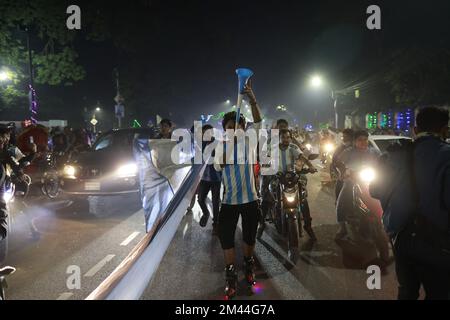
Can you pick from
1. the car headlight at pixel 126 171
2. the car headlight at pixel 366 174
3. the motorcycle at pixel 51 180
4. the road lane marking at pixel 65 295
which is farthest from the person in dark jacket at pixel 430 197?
the motorcycle at pixel 51 180

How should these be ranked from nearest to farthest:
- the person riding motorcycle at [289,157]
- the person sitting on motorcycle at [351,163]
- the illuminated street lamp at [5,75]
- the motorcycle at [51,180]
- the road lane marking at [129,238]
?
the person sitting on motorcycle at [351,163] → the person riding motorcycle at [289,157] → the road lane marking at [129,238] → the motorcycle at [51,180] → the illuminated street lamp at [5,75]

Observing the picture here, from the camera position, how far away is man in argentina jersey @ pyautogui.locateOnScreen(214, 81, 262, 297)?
16.0ft

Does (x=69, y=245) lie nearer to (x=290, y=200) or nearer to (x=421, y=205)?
(x=290, y=200)

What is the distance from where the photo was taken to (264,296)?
4.79m

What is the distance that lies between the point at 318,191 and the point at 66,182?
7.18 m

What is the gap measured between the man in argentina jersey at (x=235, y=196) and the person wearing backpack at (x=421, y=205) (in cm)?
188

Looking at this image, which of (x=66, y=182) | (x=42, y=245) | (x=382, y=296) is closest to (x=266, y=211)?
(x=382, y=296)

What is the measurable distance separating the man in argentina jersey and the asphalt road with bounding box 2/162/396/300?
1.49 feet

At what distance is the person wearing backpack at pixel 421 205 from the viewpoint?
9.87ft

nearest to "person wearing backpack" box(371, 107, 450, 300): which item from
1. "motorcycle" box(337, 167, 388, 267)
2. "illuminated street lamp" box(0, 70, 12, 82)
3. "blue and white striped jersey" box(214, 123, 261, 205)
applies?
"blue and white striped jersey" box(214, 123, 261, 205)

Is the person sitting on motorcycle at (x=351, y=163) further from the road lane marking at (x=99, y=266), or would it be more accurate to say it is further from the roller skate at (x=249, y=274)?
the road lane marking at (x=99, y=266)

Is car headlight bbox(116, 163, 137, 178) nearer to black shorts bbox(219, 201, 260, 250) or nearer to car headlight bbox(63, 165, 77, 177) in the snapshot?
car headlight bbox(63, 165, 77, 177)

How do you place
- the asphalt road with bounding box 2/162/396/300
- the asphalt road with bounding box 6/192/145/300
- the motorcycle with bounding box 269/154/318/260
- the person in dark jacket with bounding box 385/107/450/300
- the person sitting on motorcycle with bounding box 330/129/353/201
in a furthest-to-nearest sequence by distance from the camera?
the person sitting on motorcycle with bounding box 330/129/353/201
the motorcycle with bounding box 269/154/318/260
the asphalt road with bounding box 6/192/145/300
the asphalt road with bounding box 2/162/396/300
the person in dark jacket with bounding box 385/107/450/300

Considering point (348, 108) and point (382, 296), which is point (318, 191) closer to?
point (382, 296)
